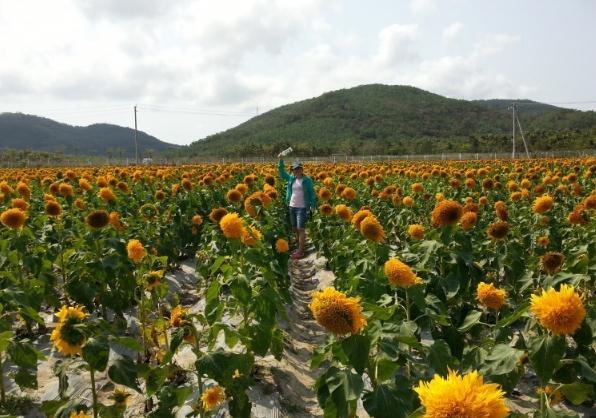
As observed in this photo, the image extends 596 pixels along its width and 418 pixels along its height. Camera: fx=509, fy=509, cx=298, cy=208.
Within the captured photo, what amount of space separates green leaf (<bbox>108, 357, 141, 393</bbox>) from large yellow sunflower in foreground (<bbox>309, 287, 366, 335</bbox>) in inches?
46.9

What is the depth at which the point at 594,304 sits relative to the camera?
3.02m

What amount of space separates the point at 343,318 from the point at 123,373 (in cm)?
133

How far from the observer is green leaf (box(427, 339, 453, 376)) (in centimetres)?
280

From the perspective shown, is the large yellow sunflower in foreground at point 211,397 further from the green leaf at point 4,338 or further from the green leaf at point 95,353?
the green leaf at point 4,338

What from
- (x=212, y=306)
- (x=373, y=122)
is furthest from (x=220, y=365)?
(x=373, y=122)

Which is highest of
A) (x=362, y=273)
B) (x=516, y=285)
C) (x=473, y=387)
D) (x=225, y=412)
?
(x=473, y=387)

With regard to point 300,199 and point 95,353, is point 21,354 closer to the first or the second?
point 95,353

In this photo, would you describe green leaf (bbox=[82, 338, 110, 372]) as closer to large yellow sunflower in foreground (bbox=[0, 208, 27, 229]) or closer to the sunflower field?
the sunflower field

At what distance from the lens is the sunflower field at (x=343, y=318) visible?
2244 mm

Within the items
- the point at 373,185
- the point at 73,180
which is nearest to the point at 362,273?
the point at 373,185

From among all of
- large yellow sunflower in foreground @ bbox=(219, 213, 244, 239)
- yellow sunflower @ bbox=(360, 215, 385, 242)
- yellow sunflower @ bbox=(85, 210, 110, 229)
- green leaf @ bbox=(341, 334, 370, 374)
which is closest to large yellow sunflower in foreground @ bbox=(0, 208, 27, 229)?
yellow sunflower @ bbox=(85, 210, 110, 229)

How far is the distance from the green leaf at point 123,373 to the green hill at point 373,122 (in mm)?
83719

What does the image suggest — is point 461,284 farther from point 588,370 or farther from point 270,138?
point 270,138

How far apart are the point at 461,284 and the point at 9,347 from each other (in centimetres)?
328
